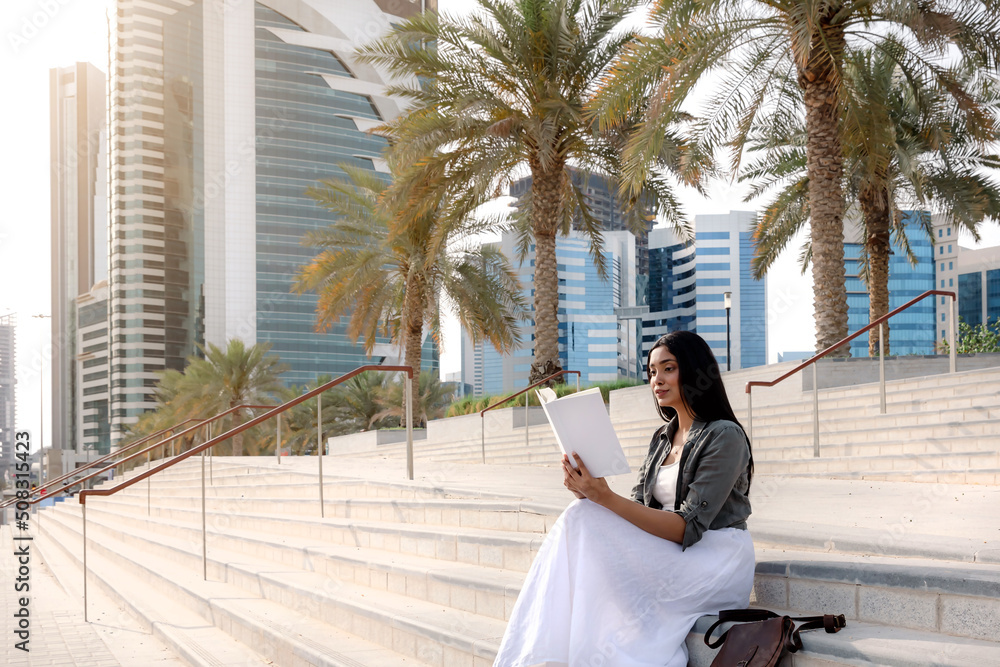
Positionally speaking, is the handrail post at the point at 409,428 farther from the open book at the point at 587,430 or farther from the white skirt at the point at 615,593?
the open book at the point at 587,430

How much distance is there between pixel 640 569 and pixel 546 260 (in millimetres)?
12652

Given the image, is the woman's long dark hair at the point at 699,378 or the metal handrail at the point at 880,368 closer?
the woman's long dark hair at the point at 699,378

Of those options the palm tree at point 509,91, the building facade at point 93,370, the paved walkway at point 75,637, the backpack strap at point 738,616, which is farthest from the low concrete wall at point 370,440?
the building facade at point 93,370

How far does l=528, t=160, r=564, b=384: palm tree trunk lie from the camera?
15031 mm

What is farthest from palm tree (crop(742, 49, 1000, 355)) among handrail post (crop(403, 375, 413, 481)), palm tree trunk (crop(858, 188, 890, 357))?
handrail post (crop(403, 375, 413, 481))

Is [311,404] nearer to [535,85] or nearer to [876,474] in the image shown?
[535,85]

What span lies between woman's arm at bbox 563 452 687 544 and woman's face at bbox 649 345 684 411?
476mm

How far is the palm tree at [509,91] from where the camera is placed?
46.0 feet

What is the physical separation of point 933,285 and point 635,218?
104 metres

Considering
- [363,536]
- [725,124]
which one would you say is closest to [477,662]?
[363,536]

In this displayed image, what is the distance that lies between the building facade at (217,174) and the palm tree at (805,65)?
78.5 metres

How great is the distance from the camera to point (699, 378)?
3.10 meters

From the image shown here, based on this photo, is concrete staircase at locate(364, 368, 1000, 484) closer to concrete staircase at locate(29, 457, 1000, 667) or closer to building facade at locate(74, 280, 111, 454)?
concrete staircase at locate(29, 457, 1000, 667)

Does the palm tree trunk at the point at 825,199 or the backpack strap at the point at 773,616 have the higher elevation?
the palm tree trunk at the point at 825,199
